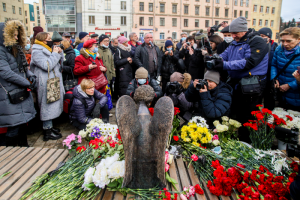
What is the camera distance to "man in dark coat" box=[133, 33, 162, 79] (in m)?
5.83

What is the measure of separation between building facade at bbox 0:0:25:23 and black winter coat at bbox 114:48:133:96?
32.3 metres

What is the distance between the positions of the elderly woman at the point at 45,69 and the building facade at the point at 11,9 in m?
33.6

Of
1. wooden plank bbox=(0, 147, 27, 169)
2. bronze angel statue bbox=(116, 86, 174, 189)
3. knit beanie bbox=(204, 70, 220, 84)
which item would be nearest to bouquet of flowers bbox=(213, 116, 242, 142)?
knit beanie bbox=(204, 70, 220, 84)

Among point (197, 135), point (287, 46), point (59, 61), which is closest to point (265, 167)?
point (197, 135)

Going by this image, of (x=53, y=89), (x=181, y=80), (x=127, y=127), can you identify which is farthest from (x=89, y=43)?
(x=127, y=127)

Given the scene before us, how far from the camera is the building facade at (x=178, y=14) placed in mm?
35906

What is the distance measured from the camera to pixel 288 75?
10.9ft

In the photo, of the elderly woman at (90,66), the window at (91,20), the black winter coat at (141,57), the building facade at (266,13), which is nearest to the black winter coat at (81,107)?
the elderly woman at (90,66)

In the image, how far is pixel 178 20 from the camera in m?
37.8

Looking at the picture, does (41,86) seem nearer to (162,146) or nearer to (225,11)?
(162,146)

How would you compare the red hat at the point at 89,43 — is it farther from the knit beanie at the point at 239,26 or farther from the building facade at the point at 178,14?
the building facade at the point at 178,14

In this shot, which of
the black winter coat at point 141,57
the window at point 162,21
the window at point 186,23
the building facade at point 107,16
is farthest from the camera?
the window at point 186,23

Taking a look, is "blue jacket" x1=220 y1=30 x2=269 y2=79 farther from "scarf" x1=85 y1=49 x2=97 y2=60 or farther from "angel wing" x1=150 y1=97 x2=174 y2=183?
"scarf" x1=85 y1=49 x2=97 y2=60

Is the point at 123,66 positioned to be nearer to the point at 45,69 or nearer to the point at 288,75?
the point at 45,69
